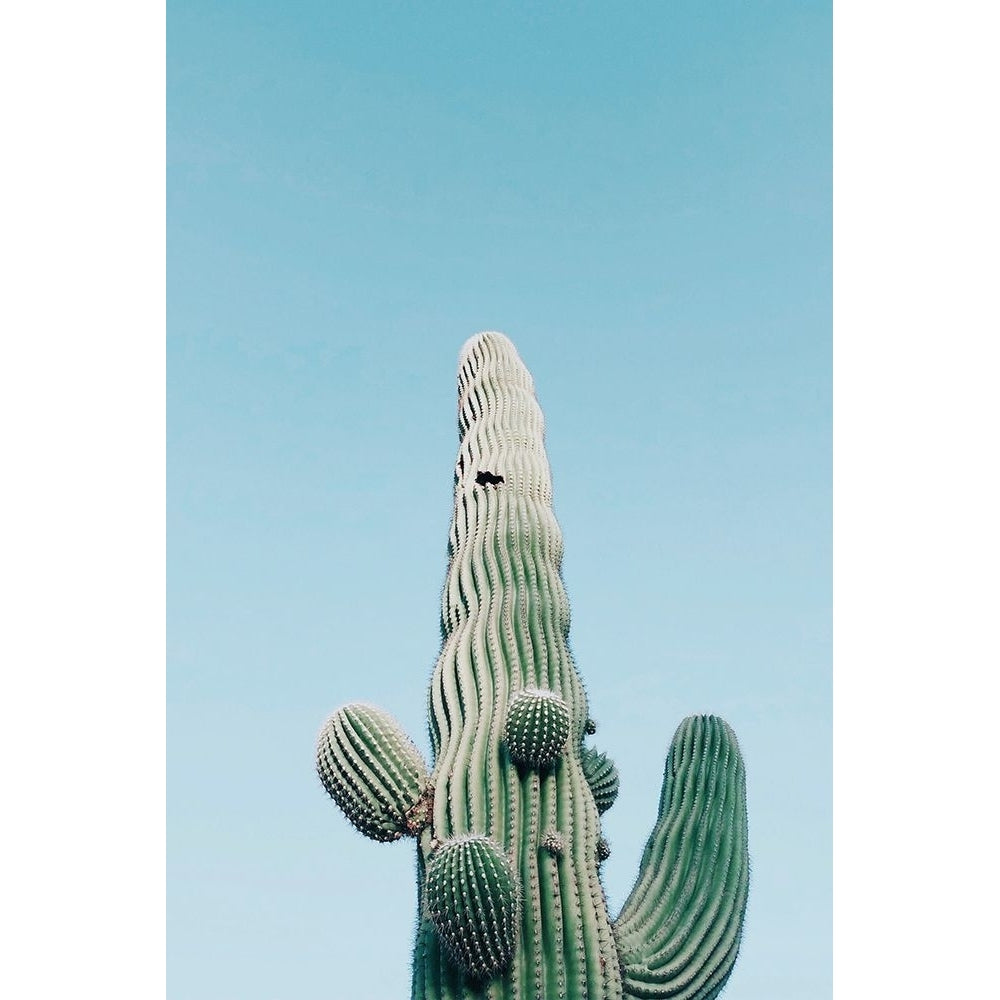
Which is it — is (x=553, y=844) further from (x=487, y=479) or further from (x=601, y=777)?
(x=487, y=479)

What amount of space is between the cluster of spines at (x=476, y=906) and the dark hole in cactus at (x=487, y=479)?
9.67 ft

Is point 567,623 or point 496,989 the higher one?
point 567,623

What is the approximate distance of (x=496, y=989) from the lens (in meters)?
7.69

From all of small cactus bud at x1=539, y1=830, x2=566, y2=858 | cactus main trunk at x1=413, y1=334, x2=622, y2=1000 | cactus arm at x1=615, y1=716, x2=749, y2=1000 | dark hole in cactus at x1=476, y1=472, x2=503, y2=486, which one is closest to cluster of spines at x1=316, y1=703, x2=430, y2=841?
cactus main trunk at x1=413, y1=334, x2=622, y2=1000

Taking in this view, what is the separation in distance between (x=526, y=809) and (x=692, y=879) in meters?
1.09

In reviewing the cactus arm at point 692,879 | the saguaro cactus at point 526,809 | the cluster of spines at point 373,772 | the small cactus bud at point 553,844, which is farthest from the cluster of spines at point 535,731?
the cactus arm at point 692,879

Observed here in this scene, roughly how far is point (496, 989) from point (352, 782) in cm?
145

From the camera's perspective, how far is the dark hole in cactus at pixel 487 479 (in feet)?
33.2

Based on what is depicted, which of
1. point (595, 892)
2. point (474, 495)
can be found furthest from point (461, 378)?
point (595, 892)

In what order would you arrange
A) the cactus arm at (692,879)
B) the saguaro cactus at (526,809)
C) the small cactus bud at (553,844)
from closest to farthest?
1. the saguaro cactus at (526,809)
2. the small cactus bud at (553,844)
3. the cactus arm at (692,879)

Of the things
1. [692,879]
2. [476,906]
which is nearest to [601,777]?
[692,879]

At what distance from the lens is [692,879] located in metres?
8.62

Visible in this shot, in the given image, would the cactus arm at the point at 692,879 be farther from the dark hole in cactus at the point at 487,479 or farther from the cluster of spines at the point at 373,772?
the dark hole in cactus at the point at 487,479
